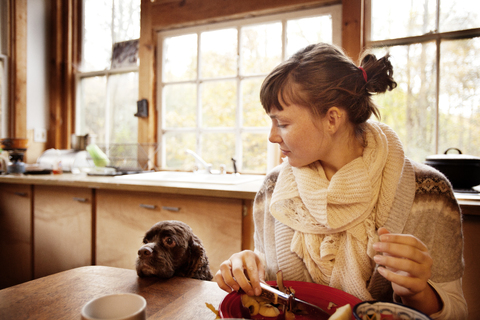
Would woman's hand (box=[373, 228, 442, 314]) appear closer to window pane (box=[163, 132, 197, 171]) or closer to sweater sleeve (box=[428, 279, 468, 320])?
sweater sleeve (box=[428, 279, 468, 320])

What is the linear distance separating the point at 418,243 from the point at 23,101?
331 centimetres

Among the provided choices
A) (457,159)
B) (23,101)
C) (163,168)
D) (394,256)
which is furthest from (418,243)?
(23,101)

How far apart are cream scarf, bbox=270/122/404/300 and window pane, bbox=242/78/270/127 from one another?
140 centimetres

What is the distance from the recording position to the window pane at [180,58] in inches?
100.0

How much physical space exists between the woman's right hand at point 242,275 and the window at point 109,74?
215 cm

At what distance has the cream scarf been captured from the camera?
2.73 ft

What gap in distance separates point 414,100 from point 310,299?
66.7 inches

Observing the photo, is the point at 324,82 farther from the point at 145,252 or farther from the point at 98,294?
the point at 98,294

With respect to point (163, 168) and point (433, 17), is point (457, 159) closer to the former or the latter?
point (433, 17)

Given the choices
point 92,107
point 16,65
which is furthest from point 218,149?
point 16,65

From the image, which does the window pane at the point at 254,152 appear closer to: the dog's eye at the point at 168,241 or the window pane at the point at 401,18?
the window pane at the point at 401,18

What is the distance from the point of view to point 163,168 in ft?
8.69

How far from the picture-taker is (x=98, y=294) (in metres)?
0.66

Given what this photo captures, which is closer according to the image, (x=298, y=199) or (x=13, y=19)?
(x=298, y=199)
